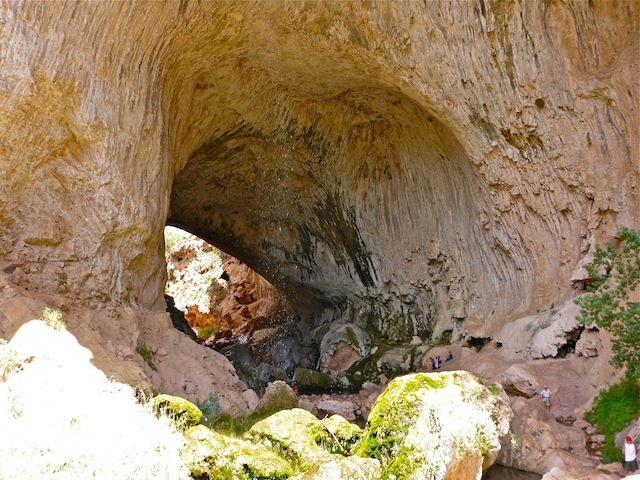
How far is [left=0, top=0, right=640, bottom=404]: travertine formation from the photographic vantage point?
35.6ft

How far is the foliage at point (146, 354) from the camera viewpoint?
11.2 metres

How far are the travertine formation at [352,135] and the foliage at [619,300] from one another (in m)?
1.40

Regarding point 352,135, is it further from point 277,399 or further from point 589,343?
point 277,399

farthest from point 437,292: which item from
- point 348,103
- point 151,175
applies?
point 151,175

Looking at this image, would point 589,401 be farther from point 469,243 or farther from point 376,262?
point 376,262

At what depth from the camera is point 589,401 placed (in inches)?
451

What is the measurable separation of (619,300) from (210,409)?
30.5 feet

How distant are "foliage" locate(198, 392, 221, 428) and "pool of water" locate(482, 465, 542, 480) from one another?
17.9 ft

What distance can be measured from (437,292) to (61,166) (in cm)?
1345

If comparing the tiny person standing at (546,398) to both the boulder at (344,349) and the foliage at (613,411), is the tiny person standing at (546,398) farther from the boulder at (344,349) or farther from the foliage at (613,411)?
the boulder at (344,349)

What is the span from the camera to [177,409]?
824 cm

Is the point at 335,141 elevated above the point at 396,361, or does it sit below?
above

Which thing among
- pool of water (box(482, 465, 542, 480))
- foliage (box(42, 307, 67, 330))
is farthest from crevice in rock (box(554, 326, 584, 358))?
foliage (box(42, 307, 67, 330))

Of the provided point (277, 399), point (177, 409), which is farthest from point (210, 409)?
point (177, 409)
